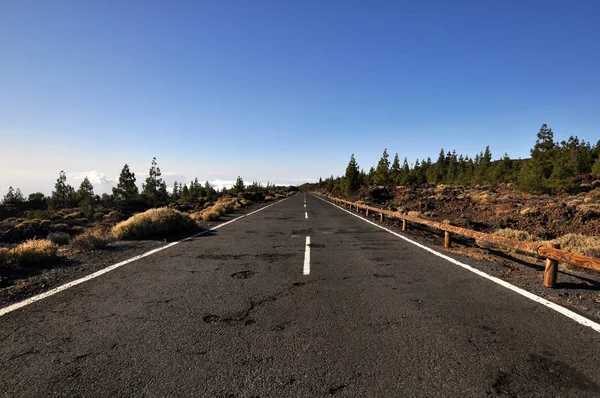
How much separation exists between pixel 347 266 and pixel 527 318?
339 centimetres

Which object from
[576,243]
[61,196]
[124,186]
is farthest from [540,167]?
[61,196]

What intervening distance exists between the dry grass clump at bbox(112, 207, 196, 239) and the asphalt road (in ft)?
17.0

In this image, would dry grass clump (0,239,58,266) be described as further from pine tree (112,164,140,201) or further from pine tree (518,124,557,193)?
pine tree (112,164,140,201)

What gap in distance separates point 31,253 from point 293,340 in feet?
23.2

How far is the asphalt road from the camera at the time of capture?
2633mm

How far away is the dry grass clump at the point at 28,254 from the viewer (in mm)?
6441

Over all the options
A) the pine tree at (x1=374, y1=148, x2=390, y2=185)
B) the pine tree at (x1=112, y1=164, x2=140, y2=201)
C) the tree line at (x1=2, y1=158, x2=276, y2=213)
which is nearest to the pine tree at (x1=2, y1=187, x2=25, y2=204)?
the tree line at (x1=2, y1=158, x2=276, y2=213)

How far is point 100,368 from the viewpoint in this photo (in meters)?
2.88

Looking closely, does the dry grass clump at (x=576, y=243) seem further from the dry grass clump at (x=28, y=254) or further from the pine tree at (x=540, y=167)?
the pine tree at (x=540, y=167)

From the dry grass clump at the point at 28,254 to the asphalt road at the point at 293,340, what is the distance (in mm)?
2580


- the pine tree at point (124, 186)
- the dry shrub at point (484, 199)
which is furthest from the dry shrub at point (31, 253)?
the pine tree at point (124, 186)

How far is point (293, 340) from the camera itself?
3365 millimetres

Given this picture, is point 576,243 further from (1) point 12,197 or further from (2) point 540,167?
(1) point 12,197

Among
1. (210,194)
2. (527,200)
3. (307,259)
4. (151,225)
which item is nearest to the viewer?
(307,259)
